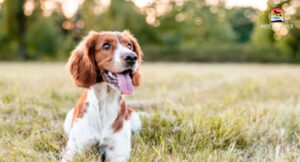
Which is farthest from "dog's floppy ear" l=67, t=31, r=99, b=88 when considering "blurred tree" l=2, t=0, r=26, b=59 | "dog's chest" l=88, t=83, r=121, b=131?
"blurred tree" l=2, t=0, r=26, b=59

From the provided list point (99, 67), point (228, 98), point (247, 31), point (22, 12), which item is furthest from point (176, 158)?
point (247, 31)

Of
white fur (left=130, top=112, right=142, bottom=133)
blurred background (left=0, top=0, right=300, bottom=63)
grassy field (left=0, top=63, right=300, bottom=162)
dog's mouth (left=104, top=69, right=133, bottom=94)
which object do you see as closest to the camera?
grassy field (left=0, top=63, right=300, bottom=162)

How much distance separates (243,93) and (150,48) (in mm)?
23562

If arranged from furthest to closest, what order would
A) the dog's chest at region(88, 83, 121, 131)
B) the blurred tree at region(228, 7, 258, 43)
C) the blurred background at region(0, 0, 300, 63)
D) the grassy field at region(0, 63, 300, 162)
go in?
the blurred tree at region(228, 7, 258, 43) < the blurred background at region(0, 0, 300, 63) < the dog's chest at region(88, 83, 121, 131) < the grassy field at region(0, 63, 300, 162)

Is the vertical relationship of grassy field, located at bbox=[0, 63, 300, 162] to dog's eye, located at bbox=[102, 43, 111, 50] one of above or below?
below

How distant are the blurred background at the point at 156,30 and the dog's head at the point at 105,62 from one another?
22.9m

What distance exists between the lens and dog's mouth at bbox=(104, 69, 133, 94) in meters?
2.52

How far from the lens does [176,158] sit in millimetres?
2293

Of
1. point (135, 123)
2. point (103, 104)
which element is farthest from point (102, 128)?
point (135, 123)

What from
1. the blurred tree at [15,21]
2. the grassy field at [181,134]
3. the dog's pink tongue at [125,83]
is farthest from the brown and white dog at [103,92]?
the blurred tree at [15,21]

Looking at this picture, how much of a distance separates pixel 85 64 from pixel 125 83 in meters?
0.48

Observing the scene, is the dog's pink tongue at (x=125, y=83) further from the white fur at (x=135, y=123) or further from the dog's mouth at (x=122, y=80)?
the white fur at (x=135, y=123)

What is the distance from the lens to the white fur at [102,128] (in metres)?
2.53

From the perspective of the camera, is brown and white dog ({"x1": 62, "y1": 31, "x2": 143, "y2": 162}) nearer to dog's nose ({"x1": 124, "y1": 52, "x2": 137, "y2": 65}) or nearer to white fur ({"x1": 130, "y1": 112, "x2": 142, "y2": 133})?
dog's nose ({"x1": 124, "y1": 52, "x2": 137, "y2": 65})
